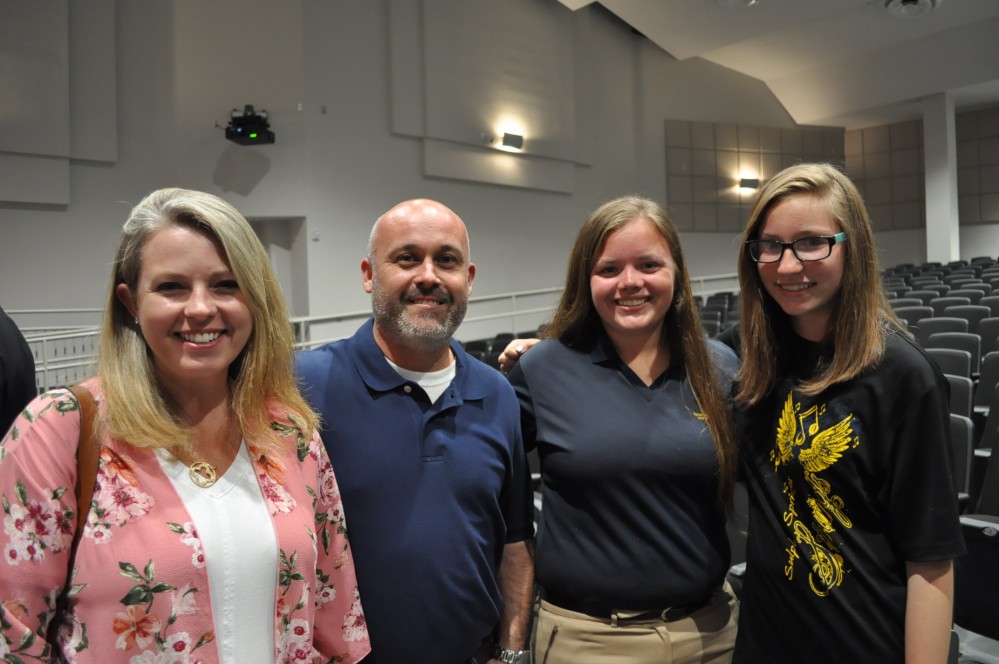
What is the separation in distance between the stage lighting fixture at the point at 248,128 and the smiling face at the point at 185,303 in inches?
288

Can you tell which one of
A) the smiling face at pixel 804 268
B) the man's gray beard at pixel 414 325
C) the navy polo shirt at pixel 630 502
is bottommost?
the navy polo shirt at pixel 630 502

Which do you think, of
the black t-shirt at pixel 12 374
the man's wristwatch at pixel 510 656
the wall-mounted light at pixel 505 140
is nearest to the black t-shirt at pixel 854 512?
the man's wristwatch at pixel 510 656

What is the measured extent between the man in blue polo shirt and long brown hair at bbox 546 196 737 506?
0.28 m

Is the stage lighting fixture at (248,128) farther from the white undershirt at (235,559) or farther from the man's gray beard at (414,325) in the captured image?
the white undershirt at (235,559)

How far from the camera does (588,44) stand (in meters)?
11.3

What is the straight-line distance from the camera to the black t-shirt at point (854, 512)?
1223 mm

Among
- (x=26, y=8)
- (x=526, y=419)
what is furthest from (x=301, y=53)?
(x=526, y=419)

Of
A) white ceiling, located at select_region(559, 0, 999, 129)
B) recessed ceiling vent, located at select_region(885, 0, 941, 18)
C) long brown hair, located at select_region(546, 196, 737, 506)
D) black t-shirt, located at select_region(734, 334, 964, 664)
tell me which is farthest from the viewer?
recessed ceiling vent, located at select_region(885, 0, 941, 18)

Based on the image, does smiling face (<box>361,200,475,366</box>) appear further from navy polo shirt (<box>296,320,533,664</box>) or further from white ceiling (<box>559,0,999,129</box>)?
white ceiling (<box>559,0,999,129</box>)

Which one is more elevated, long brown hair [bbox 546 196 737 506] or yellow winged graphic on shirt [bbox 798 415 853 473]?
long brown hair [bbox 546 196 737 506]

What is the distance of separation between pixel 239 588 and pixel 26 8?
870 cm

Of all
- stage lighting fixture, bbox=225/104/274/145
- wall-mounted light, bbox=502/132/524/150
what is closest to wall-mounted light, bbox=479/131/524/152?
wall-mounted light, bbox=502/132/524/150

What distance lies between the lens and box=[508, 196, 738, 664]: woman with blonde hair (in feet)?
4.89

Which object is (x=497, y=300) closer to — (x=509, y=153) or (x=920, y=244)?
(x=509, y=153)
